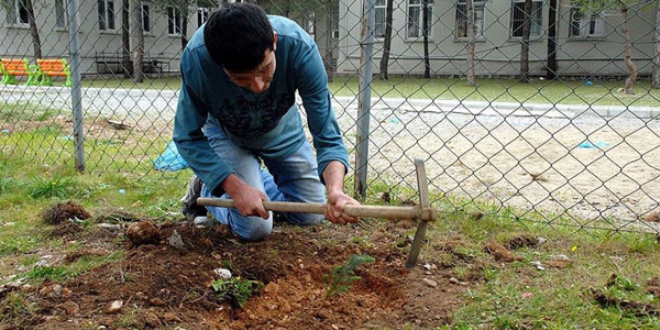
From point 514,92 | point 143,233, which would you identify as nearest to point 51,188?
point 143,233

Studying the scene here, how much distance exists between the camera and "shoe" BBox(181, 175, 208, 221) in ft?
10.6

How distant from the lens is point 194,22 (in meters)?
24.7

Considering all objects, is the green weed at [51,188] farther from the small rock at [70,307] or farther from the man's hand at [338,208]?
the man's hand at [338,208]

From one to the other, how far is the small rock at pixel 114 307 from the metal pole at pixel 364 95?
1.80m

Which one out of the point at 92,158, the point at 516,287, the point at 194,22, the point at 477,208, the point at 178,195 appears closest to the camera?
the point at 516,287

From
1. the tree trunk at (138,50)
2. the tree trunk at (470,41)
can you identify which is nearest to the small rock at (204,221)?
the tree trunk at (470,41)

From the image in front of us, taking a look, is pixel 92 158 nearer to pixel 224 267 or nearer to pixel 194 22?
pixel 224 267

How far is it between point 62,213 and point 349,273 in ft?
6.06

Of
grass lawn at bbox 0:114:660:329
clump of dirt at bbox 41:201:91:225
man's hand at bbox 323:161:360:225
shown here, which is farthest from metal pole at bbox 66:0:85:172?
man's hand at bbox 323:161:360:225

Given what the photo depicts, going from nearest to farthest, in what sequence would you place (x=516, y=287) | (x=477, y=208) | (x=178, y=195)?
(x=516, y=287) < (x=477, y=208) < (x=178, y=195)

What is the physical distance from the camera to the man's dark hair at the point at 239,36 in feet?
6.51

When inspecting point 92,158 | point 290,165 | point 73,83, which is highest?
point 73,83

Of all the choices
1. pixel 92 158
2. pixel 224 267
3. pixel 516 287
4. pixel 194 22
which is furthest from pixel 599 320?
pixel 194 22

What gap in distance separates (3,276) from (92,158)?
8.77 feet
